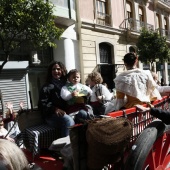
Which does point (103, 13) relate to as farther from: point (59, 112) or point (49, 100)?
point (59, 112)

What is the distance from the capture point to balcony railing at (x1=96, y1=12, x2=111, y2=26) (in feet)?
57.1

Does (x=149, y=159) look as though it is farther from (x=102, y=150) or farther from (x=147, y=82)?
(x=147, y=82)

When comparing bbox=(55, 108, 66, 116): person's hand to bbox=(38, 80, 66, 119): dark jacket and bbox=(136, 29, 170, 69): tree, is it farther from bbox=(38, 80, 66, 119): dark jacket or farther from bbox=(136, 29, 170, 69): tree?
bbox=(136, 29, 170, 69): tree

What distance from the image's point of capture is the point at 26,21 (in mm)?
7371

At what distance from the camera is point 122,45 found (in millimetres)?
19453

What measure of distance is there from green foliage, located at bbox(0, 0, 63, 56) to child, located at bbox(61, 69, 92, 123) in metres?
3.90

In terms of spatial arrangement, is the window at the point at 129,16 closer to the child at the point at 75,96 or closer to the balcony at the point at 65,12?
the balcony at the point at 65,12

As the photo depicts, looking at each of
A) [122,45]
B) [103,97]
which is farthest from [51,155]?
[122,45]

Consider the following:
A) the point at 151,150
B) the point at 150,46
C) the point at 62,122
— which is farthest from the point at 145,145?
the point at 150,46

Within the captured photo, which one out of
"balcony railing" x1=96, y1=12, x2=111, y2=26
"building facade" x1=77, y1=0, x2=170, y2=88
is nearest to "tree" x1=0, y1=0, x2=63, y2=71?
"building facade" x1=77, y1=0, x2=170, y2=88

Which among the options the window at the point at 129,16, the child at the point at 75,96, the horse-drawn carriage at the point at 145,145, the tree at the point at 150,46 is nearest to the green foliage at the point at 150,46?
the tree at the point at 150,46

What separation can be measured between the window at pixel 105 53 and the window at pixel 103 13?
4.73 ft

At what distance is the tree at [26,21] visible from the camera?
23.6 ft

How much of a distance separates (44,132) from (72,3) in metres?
11.7
